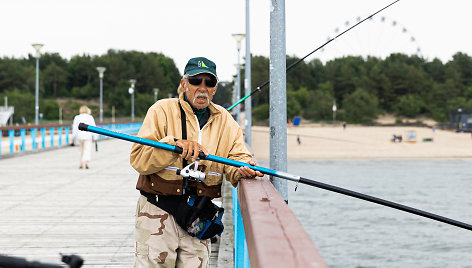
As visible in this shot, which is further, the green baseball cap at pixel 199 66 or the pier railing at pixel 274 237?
the green baseball cap at pixel 199 66

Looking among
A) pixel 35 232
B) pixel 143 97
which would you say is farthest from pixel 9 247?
pixel 143 97

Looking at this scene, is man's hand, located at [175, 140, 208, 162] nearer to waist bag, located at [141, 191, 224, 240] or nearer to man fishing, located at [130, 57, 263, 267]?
man fishing, located at [130, 57, 263, 267]

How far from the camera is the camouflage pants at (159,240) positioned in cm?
308

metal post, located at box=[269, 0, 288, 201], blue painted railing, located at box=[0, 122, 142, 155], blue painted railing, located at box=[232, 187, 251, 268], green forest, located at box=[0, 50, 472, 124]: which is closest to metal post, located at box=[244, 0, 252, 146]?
blue painted railing, located at box=[0, 122, 142, 155]

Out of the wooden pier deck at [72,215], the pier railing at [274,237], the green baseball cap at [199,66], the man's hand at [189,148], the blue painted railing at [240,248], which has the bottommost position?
the wooden pier deck at [72,215]

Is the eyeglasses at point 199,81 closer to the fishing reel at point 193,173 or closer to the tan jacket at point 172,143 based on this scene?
the tan jacket at point 172,143

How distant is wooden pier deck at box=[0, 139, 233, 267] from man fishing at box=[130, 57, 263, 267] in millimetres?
569

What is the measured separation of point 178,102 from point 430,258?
391 inches

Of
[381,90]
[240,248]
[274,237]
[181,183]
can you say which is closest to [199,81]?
[181,183]

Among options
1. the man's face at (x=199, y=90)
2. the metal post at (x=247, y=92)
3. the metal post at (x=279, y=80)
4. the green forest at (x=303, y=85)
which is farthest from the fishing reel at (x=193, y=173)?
the green forest at (x=303, y=85)

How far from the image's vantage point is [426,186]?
2367cm

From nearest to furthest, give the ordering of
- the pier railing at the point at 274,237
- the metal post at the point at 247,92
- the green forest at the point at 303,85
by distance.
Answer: the pier railing at the point at 274,237
the metal post at the point at 247,92
the green forest at the point at 303,85

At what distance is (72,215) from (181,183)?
5.09m

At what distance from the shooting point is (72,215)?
7.80m
